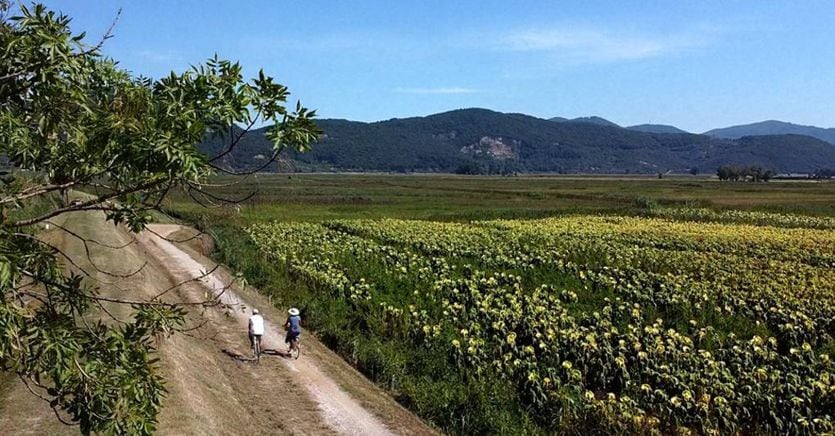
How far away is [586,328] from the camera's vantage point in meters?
21.0

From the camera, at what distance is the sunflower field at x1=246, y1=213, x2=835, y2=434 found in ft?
49.4

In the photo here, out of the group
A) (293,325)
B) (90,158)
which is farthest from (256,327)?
(90,158)

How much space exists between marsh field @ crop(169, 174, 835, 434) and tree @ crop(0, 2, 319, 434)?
896 mm

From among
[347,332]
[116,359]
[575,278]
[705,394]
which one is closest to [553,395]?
[705,394]

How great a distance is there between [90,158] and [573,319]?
18.8 metres

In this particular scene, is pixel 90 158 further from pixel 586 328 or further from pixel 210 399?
pixel 586 328

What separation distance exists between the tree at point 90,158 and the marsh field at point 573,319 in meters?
0.90

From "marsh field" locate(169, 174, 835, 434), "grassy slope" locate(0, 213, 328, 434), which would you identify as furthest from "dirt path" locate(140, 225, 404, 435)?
"marsh field" locate(169, 174, 835, 434)

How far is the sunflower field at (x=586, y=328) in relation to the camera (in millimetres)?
15070

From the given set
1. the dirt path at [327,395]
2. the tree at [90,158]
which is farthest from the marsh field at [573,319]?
the dirt path at [327,395]

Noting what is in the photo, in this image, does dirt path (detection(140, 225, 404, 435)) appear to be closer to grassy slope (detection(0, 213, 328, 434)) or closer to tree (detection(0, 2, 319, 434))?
grassy slope (detection(0, 213, 328, 434))

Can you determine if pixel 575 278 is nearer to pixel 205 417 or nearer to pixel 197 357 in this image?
pixel 197 357

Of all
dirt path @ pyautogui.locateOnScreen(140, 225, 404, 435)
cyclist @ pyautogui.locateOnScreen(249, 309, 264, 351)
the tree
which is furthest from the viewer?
cyclist @ pyautogui.locateOnScreen(249, 309, 264, 351)

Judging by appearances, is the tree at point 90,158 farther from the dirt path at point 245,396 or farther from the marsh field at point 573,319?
the dirt path at point 245,396
